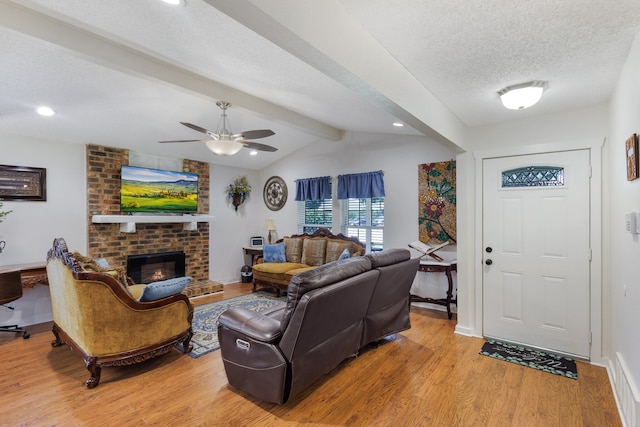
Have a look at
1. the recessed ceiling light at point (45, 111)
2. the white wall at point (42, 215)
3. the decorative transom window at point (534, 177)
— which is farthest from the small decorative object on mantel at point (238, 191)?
the decorative transom window at point (534, 177)

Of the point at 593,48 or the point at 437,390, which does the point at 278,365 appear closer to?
the point at 437,390

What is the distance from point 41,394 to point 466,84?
4.23 metres

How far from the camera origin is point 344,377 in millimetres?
2729

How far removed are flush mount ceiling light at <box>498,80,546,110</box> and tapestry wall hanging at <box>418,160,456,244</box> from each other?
2.01m

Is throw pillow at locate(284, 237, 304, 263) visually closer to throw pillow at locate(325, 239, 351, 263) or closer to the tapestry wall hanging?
throw pillow at locate(325, 239, 351, 263)

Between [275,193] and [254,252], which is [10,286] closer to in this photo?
[254,252]

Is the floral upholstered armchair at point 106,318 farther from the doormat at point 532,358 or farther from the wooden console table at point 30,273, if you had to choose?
the doormat at point 532,358

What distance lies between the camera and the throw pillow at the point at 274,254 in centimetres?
586

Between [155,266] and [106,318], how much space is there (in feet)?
9.97

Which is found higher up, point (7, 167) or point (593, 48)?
point (593, 48)

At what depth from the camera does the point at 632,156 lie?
74.5 inches

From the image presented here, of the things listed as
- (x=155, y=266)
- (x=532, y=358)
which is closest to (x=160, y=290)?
(x=155, y=266)

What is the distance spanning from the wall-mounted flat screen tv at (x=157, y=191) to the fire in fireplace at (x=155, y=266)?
0.81 m

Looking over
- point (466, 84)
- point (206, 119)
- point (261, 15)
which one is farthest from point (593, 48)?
point (206, 119)
